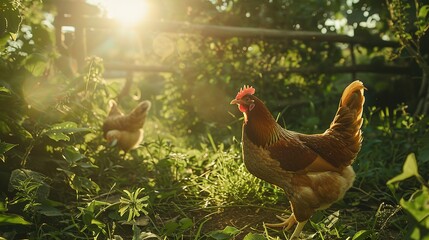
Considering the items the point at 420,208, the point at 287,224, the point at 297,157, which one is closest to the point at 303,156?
the point at 297,157

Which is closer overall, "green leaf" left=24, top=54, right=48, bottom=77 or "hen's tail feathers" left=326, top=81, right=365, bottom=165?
"hen's tail feathers" left=326, top=81, right=365, bottom=165

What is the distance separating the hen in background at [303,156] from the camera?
2.66 m

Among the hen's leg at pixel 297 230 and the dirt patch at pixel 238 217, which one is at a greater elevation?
the hen's leg at pixel 297 230

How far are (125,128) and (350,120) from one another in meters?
2.57

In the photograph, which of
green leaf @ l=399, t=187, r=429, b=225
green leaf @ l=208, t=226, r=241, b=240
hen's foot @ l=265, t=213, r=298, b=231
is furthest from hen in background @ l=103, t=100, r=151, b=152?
green leaf @ l=399, t=187, r=429, b=225

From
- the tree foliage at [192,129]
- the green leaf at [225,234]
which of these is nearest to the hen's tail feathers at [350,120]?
the tree foliage at [192,129]

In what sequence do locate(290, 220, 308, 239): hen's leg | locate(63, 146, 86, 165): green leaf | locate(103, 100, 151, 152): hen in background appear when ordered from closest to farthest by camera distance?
1. locate(290, 220, 308, 239): hen's leg
2. locate(63, 146, 86, 165): green leaf
3. locate(103, 100, 151, 152): hen in background

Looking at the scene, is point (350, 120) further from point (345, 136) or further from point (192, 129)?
point (192, 129)

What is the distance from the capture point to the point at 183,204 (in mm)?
3211

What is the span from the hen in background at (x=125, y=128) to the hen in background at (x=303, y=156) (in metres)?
1.95

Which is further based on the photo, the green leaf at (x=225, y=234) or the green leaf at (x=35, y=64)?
the green leaf at (x=35, y=64)

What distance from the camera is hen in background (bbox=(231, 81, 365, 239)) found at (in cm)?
266

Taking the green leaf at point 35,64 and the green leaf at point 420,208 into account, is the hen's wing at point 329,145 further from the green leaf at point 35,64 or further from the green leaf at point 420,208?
the green leaf at point 35,64

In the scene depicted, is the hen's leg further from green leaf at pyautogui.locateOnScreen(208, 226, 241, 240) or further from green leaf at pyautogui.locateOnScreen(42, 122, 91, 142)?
green leaf at pyautogui.locateOnScreen(42, 122, 91, 142)
